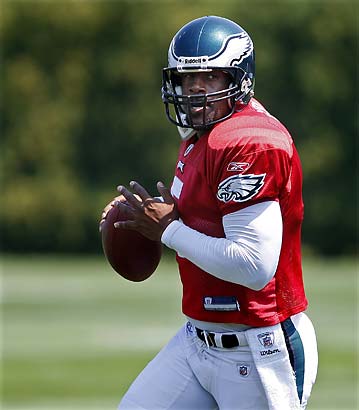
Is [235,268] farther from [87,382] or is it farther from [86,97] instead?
[86,97]

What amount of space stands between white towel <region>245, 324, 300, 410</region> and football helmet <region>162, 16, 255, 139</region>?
0.75m

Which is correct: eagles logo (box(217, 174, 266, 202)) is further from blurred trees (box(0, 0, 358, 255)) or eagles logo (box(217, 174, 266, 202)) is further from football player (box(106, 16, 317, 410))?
blurred trees (box(0, 0, 358, 255))

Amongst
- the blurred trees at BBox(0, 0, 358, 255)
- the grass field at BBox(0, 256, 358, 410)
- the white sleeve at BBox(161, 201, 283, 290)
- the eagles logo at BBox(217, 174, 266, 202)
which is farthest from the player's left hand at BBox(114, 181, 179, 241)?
the blurred trees at BBox(0, 0, 358, 255)

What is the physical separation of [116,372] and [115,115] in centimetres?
1719

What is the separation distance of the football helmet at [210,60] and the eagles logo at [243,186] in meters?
0.32

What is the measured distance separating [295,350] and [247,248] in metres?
0.47

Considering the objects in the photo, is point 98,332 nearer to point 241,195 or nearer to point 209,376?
point 209,376

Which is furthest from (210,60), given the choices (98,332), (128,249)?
(98,332)

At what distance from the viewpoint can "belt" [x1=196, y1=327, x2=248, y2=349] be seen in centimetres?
355

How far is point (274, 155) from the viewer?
11.1ft

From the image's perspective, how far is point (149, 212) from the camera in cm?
358

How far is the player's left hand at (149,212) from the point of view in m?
3.56

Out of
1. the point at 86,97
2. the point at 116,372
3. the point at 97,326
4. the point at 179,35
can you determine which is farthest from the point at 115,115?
the point at 179,35

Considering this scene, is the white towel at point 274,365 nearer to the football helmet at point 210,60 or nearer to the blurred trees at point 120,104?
the football helmet at point 210,60
